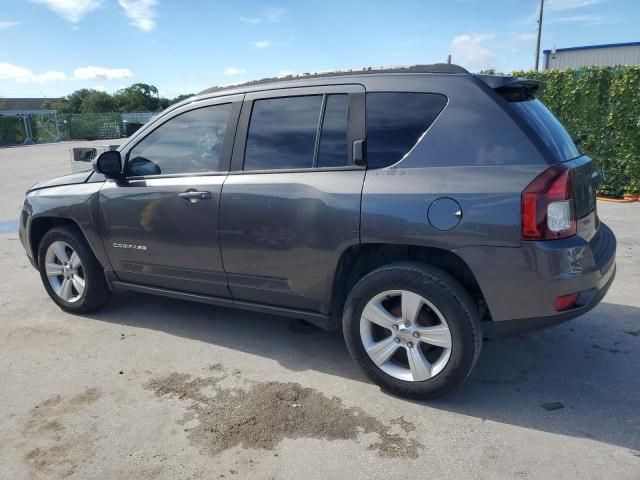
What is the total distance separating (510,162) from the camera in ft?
9.05

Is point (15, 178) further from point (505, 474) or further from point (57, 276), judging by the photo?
point (505, 474)

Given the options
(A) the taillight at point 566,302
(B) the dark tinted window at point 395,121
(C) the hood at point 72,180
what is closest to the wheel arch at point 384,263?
(A) the taillight at point 566,302

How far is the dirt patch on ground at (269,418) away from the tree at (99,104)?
259 ft

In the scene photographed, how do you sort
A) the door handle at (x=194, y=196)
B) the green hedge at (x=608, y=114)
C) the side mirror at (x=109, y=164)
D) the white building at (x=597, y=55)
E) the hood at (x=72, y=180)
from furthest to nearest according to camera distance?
the white building at (x=597, y=55) < the green hedge at (x=608, y=114) < the hood at (x=72, y=180) < the side mirror at (x=109, y=164) < the door handle at (x=194, y=196)

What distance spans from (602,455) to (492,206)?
4.48 feet

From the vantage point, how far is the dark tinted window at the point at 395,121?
3025 mm

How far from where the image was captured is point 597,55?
23656 millimetres

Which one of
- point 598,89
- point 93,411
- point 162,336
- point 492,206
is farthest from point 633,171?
point 93,411

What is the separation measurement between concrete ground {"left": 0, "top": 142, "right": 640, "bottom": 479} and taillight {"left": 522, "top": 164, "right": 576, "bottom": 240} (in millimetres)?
1086

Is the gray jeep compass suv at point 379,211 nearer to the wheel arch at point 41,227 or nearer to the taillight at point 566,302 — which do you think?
the taillight at point 566,302

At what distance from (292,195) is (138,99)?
80.6m

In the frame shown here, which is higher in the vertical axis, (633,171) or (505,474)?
(633,171)

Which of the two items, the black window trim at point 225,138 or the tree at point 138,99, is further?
the tree at point 138,99

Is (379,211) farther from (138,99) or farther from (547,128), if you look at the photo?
(138,99)
